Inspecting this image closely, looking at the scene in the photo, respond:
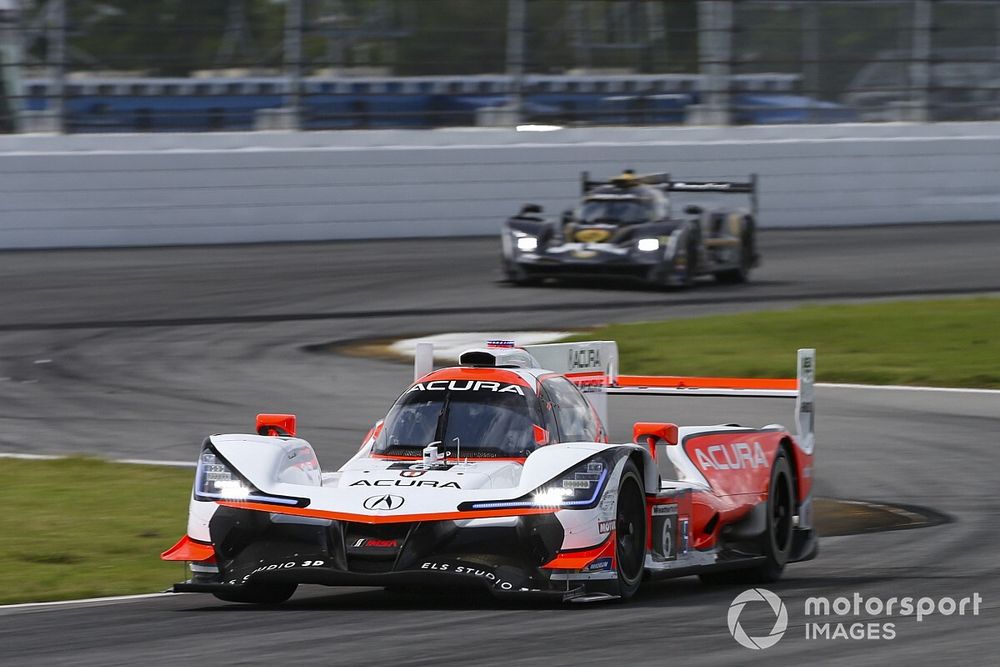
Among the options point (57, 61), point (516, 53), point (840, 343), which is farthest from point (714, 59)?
point (840, 343)

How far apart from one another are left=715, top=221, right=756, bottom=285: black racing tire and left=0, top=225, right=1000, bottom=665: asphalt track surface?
383 mm

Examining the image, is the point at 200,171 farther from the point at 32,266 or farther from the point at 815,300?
the point at 815,300

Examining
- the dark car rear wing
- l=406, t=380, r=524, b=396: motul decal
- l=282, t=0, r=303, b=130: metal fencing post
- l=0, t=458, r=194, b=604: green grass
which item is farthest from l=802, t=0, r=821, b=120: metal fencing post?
l=406, t=380, r=524, b=396: motul decal

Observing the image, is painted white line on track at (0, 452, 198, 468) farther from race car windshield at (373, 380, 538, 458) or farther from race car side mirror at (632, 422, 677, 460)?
race car side mirror at (632, 422, 677, 460)

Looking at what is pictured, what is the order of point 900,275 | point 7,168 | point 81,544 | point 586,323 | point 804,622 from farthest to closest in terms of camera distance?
point 7,168 → point 900,275 → point 586,323 → point 81,544 → point 804,622

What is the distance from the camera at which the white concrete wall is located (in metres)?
26.1

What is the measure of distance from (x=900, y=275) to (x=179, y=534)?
52.1 feet

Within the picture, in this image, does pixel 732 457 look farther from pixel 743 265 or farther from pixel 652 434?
pixel 743 265

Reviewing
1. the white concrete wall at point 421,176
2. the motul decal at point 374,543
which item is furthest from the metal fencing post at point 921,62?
the motul decal at point 374,543

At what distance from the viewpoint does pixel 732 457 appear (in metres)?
8.45

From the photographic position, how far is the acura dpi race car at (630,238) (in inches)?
851

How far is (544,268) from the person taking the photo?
71.6 ft

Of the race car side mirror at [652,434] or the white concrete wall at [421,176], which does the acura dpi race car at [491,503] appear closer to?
the race car side mirror at [652,434]

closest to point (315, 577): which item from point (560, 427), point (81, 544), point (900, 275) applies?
point (560, 427)
